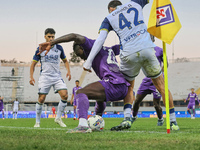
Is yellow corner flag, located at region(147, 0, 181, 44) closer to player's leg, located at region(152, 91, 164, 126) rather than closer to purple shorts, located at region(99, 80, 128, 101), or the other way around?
purple shorts, located at region(99, 80, 128, 101)

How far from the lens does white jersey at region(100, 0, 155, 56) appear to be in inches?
198

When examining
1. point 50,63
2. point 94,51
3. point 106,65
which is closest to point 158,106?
point 50,63

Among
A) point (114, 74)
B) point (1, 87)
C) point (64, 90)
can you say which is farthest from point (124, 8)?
point (1, 87)

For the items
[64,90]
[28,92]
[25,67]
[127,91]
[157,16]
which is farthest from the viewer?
[25,67]

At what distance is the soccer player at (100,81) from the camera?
4.79 metres

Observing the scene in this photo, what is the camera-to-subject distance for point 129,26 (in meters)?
5.10

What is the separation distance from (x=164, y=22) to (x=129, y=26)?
0.68m

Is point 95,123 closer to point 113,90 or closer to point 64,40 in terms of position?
point 113,90

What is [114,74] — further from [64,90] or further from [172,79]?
[172,79]

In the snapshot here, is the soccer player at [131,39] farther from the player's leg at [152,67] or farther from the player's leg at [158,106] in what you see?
the player's leg at [158,106]

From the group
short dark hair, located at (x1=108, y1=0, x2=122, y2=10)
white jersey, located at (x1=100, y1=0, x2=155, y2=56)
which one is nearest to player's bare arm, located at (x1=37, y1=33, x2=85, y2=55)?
white jersey, located at (x1=100, y1=0, x2=155, y2=56)

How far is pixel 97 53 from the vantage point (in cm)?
511

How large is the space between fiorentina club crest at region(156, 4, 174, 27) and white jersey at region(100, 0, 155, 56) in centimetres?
48

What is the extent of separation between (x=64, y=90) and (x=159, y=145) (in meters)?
5.89
